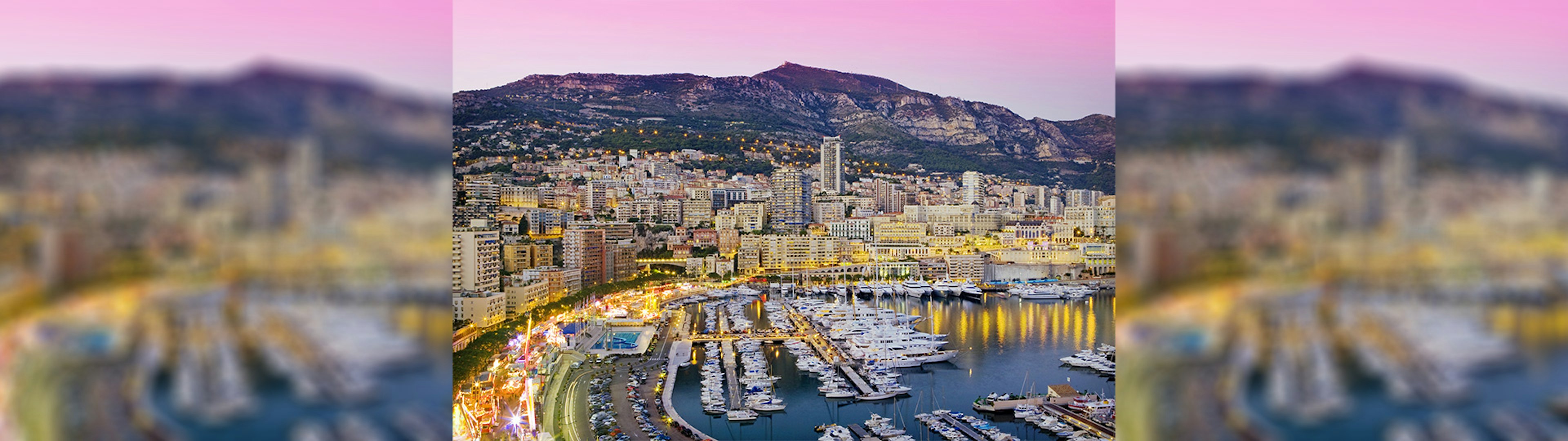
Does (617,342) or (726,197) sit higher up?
(726,197)

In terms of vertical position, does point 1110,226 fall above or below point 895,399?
above

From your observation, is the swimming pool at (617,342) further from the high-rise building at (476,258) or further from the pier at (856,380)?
the pier at (856,380)

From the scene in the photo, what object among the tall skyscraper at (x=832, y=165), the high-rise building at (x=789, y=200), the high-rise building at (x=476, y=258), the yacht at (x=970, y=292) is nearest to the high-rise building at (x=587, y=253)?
the high-rise building at (x=476, y=258)
